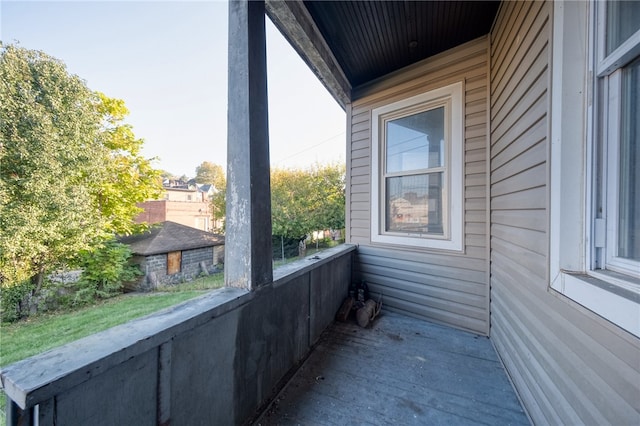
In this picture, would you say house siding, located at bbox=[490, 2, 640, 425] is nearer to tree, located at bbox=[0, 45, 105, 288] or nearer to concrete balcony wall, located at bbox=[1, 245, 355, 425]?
Result: concrete balcony wall, located at bbox=[1, 245, 355, 425]

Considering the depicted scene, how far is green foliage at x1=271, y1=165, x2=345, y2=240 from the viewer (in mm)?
8406

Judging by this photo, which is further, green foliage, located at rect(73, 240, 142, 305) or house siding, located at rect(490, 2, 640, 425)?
green foliage, located at rect(73, 240, 142, 305)

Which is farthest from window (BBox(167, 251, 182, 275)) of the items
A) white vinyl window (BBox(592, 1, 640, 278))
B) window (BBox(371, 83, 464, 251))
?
white vinyl window (BBox(592, 1, 640, 278))

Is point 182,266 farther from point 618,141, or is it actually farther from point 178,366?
point 618,141

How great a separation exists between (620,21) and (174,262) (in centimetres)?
611

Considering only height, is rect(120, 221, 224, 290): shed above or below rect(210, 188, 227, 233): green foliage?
below

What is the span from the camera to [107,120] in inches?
111

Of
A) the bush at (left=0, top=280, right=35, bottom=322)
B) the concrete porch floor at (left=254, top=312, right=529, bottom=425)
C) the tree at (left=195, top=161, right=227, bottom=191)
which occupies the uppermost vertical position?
the tree at (left=195, top=161, right=227, bottom=191)

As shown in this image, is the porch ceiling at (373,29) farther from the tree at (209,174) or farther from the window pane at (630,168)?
the tree at (209,174)

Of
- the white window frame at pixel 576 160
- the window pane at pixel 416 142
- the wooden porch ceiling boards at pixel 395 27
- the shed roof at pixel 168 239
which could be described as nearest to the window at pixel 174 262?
the shed roof at pixel 168 239

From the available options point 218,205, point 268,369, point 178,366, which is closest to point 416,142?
point 268,369

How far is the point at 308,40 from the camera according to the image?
2312mm

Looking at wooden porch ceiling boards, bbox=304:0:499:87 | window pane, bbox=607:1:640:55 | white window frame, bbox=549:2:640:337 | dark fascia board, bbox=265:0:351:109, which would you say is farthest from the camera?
wooden porch ceiling boards, bbox=304:0:499:87

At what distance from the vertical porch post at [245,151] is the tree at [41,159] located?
1.81m
